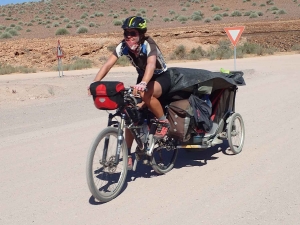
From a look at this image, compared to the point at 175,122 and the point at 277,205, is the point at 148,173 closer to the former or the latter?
the point at 175,122

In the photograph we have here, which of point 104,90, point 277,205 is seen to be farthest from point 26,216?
point 277,205

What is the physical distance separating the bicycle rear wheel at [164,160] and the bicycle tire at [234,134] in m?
0.89

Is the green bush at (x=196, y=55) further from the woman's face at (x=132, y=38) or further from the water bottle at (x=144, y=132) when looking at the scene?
the woman's face at (x=132, y=38)

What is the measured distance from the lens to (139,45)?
18.7ft

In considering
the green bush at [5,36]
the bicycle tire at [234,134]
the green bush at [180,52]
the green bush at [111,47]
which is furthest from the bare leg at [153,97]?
the green bush at [5,36]

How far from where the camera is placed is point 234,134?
7434 mm

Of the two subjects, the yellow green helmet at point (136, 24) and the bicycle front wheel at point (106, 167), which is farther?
the yellow green helmet at point (136, 24)

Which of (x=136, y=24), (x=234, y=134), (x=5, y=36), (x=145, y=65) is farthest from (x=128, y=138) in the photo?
(x=5, y=36)

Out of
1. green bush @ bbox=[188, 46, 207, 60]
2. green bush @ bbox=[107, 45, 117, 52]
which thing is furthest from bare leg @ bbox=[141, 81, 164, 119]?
green bush @ bbox=[107, 45, 117, 52]

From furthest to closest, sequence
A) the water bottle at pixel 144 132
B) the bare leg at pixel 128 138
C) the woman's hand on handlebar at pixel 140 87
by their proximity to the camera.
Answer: the bare leg at pixel 128 138, the water bottle at pixel 144 132, the woman's hand on handlebar at pixel 140 87

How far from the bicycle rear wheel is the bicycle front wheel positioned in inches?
22.4

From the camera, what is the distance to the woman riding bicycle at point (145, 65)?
18.4 ft

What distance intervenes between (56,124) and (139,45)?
195 inches

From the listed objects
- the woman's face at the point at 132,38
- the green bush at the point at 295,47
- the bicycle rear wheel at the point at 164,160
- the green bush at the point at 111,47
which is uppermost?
the woman's face at the point at 132,38
